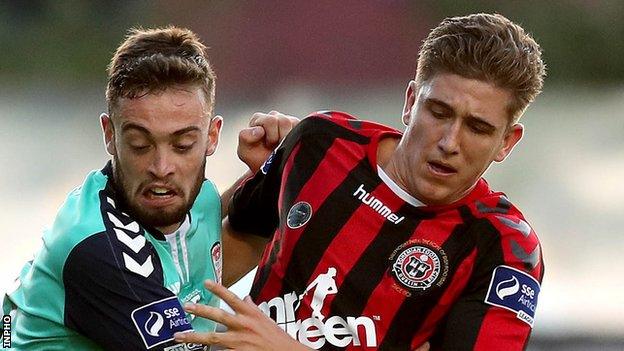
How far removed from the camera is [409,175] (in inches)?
119

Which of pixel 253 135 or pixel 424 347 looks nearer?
pixel 424 347

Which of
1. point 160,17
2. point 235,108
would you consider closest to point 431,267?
point 235,108

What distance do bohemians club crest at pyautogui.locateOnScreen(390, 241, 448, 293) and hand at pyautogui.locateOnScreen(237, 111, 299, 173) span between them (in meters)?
0.67

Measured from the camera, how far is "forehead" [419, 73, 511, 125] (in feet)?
9.48

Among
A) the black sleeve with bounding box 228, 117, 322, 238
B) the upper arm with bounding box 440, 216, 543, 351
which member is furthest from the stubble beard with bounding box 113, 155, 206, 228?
the upper arm with bounding box 440, 216, 543, 351

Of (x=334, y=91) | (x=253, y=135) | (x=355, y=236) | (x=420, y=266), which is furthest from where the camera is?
(x=334, y=91)

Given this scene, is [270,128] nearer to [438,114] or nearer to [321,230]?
[321,230]

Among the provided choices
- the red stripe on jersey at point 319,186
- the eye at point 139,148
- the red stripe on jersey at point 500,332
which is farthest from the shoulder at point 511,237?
the eye at point 139,148

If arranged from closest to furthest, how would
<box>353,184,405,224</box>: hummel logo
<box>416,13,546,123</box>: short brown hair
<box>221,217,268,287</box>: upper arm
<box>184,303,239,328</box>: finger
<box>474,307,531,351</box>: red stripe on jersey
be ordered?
1. <box>184,303,239,328</box>: finger
2. <box>474,307,531,351</box>: red stripe on jersey
3. <box>416,13,546,123</box>: short brown hair
4. <box>353,184,405,224</box>: hummel logo
5. <box>221,217,268,287</box>: upper arm

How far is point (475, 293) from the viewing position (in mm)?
2881

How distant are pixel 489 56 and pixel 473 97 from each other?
126mm

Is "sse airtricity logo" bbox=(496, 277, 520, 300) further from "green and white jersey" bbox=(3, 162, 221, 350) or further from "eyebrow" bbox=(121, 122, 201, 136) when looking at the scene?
"eyebrow" bbox=(121, 122, 201, 136)

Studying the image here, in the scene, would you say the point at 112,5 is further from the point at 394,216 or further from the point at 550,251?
the point at 394,216

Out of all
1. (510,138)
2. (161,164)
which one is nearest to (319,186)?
(161,164)
